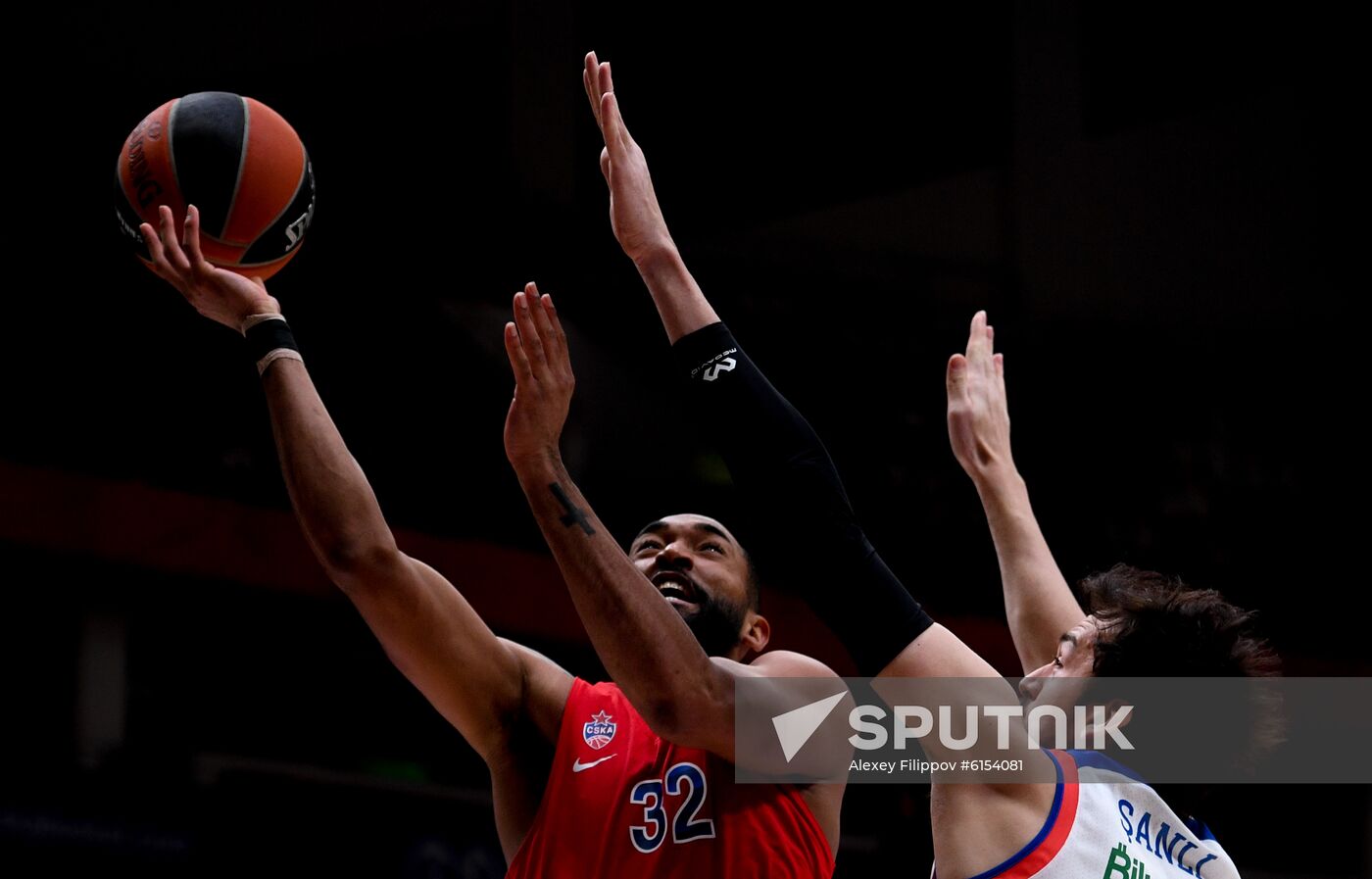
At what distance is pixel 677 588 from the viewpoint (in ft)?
11.4

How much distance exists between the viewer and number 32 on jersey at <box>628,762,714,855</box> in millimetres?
2916

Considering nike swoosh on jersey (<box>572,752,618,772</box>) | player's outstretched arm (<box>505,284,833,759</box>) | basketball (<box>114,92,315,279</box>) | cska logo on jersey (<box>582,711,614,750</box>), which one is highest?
basketball (<box>114,92,315,279</box>)

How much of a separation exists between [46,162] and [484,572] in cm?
300

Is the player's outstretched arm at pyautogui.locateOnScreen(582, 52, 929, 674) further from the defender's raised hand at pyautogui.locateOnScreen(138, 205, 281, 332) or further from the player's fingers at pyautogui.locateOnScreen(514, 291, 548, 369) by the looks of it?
the defender's raised hand at pyautogui.locateOnScreen(138, 205, 281, 332)

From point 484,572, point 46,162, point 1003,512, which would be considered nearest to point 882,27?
point 484,572

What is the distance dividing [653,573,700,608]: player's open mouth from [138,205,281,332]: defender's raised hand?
1.09 metres

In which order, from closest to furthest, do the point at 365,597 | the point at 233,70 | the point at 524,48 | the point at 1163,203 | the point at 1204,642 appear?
the point at 1204,642, the point at 365,597, the point at 233,70, the point at 524,48, the point at 1163,203

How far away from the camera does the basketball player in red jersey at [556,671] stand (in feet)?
8.17

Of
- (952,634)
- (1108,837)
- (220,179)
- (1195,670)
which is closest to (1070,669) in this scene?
(1195,670)

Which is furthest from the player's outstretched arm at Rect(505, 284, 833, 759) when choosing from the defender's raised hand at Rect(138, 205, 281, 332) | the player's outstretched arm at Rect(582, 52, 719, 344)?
the defender's raised hand at Rect(138, 205, 281, 332)

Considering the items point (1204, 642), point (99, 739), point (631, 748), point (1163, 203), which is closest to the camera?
point (1204, 642)

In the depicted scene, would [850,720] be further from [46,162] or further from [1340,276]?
[1340,276]

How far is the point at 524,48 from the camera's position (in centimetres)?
1023

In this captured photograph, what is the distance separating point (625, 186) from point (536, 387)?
1.33 feet
